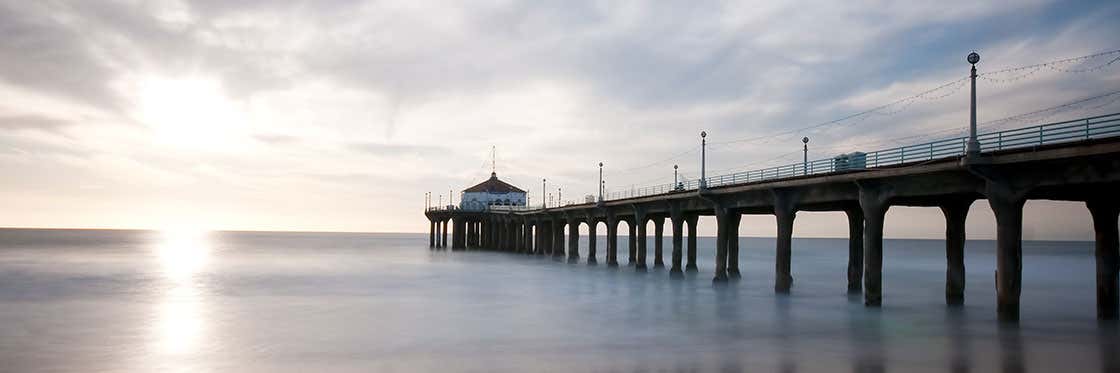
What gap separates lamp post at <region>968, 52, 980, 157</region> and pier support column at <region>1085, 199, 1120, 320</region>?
6.53 m

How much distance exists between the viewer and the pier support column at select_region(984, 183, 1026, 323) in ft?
73.6

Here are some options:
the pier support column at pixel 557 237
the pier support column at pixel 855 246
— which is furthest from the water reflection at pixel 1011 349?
the pier support column at pixel 557 237

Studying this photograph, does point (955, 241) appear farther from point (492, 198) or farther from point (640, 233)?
point (492, 198)

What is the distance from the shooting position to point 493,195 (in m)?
108

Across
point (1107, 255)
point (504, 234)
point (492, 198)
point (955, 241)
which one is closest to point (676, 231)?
point (955, 241)

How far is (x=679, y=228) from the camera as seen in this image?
46.3m

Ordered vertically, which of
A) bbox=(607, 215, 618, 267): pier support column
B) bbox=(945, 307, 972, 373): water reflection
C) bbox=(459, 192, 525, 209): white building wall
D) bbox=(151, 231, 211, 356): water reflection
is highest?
bbox=(459, 192, 525, 209): white building wall

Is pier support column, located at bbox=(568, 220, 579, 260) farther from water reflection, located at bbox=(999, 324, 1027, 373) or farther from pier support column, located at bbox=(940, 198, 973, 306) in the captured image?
water reflection, located at bbox=(999, 324, 1027, 373)

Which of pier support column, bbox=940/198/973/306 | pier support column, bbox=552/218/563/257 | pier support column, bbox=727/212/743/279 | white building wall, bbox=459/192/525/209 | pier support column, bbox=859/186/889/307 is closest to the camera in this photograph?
pier support column, bbox=859/186/889/307

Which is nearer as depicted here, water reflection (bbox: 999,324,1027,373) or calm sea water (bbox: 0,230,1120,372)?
water reflection (bbox: 999,324,1027,373)

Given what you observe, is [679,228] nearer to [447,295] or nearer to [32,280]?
[447,295]

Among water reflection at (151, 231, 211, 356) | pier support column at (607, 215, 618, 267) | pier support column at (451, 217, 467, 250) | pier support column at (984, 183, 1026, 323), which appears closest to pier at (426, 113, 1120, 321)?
pier support column at (984, 183, 1026, 323)

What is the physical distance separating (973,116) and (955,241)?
333 inches

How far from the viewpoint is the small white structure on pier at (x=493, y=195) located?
10756 centimetres
